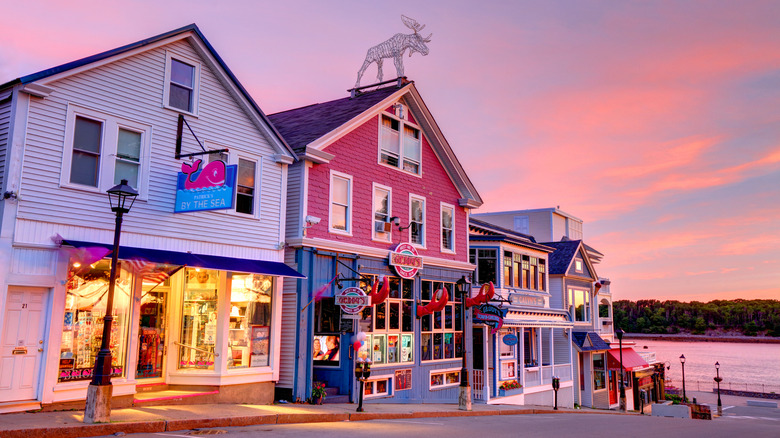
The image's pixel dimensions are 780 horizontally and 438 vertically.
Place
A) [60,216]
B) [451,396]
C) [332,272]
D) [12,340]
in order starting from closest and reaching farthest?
[12,340] → [60,216] → [332,272] → [451,396]

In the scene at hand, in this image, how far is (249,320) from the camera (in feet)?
57.7

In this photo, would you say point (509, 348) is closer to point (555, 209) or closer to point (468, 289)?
point (468, 289)

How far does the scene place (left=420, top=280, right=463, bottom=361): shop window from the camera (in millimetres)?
24109

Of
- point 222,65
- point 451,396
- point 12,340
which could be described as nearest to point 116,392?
point 12,340

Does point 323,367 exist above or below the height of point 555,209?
below

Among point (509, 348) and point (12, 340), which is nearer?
point (12, 340)

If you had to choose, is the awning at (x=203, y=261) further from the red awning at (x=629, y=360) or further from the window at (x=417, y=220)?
the red awning at (x=629, y=360)

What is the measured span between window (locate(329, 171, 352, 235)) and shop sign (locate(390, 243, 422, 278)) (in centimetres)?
231

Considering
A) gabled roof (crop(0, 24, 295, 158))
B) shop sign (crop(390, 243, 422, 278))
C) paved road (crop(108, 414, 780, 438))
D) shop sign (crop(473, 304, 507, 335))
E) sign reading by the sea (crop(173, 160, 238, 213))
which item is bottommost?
paved road (crop(108, 414, 780, 438))

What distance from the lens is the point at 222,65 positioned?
17094 millimetres

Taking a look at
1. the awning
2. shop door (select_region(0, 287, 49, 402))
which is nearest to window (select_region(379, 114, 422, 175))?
the awning

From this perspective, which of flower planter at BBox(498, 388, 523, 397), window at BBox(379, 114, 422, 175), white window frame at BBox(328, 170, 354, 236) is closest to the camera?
white window frame at BBox(328, 170, 354, 236)

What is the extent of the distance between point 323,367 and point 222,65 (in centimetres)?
982

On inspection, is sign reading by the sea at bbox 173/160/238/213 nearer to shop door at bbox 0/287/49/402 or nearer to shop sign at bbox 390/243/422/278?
shop door at bbox 0/287/49/402
